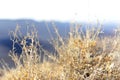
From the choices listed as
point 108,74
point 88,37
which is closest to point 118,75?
point 108,74

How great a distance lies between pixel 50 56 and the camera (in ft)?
26.2

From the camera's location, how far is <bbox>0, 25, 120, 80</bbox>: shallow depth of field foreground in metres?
7.44

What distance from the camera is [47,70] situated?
7633 millimetres

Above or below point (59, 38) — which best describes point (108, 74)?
below

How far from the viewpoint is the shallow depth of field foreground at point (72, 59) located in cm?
744

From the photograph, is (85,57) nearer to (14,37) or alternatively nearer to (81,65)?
(81,65)

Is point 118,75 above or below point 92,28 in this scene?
below

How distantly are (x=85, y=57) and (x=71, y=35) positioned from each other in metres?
0.43

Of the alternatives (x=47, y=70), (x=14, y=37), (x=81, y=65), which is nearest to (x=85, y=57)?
(x=81, y=65)

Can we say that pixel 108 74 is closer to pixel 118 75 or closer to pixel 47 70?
pixel 118 75

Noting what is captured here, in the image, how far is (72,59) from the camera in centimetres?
761

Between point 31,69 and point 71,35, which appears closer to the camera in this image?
point 31,69

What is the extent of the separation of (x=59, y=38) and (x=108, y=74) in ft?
3.21

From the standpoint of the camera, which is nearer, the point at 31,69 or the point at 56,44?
the point at 31,69
